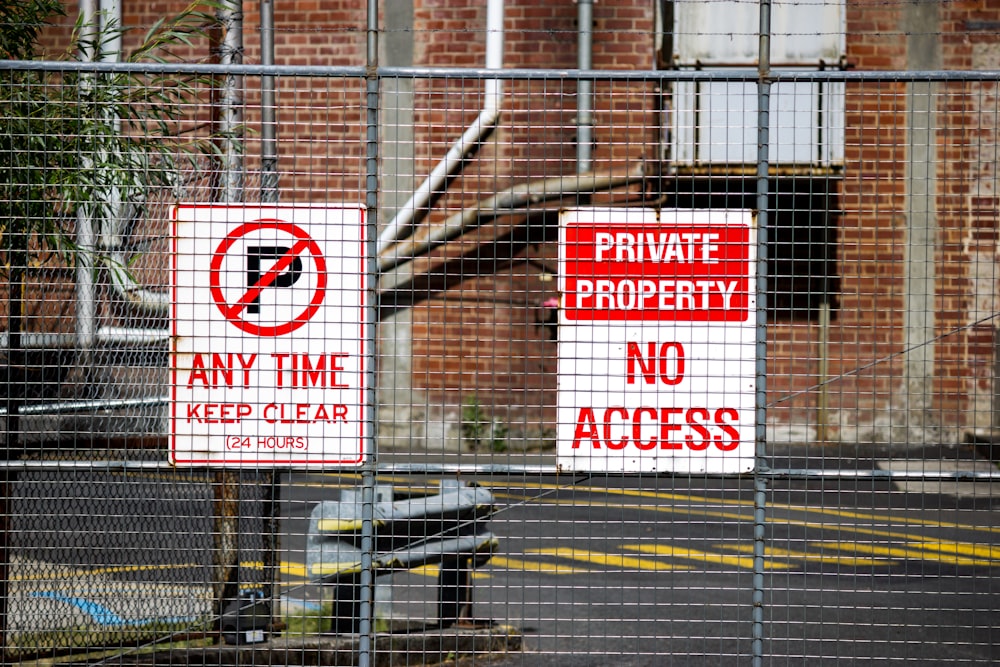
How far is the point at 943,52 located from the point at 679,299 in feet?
36.9

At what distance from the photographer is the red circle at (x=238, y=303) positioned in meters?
4.24

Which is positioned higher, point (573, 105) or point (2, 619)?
point (573, 105)

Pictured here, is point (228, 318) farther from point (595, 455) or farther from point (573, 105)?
point (573, 105)

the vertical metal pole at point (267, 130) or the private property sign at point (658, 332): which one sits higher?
the vertical metal pole at point (267, 130)

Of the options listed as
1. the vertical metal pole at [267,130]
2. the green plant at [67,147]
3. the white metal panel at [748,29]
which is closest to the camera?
the green plant at [67,147]

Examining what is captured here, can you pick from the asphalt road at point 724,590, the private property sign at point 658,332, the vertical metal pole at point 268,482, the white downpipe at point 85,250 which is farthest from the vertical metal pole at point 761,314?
the white downpipe at point 85,250

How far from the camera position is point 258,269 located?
4273 mm

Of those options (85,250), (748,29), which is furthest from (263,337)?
(748,29)

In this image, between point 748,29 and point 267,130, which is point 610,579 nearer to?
point 267,130

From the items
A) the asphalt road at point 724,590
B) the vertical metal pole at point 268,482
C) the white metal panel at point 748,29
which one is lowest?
the asphalt road at point 724,590

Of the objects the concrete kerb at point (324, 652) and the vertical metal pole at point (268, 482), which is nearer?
the vertical metal pole at point (268, 482)

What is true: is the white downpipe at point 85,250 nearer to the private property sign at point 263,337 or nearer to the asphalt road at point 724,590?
the private property sign at point 263,337

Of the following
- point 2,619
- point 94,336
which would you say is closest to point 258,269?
point 94,336

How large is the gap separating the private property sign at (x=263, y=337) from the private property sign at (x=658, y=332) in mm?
800
